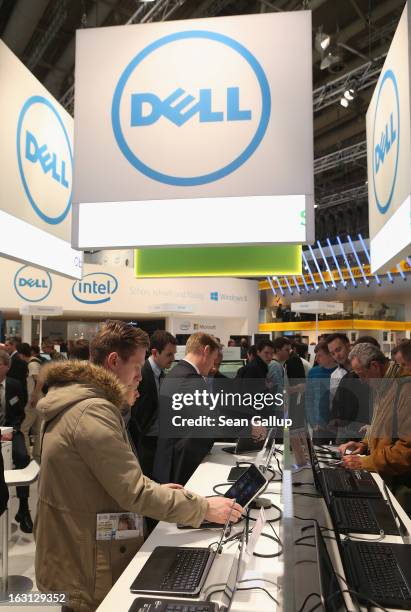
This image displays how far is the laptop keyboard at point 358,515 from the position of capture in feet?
6.27

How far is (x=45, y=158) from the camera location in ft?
7.52

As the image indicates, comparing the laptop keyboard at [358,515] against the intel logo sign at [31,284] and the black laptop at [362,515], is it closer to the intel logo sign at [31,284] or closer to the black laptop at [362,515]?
the black laptop at [362,515]

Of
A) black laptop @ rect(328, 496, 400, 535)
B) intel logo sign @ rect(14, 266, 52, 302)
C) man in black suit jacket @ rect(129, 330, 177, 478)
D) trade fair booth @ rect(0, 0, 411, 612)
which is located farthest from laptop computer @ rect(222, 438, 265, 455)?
intel logo sign @ rect(14, 266, 52, 302)

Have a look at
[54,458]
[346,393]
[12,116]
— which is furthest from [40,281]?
[54,458]

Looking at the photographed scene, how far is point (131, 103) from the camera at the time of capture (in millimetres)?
2006

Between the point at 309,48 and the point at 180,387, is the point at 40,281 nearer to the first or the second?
the point at 180,387

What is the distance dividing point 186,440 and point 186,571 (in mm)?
1350

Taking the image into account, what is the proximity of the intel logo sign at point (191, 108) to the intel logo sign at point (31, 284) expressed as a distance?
884 cm

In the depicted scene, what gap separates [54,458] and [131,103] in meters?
1.40

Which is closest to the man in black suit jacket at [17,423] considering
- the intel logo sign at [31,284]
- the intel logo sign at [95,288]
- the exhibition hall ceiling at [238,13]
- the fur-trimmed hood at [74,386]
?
the fur-trimmed hood at [74,386]

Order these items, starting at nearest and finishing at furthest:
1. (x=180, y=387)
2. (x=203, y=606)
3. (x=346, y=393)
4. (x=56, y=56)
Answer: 1. (x=203, y=606)
2. (x=180, y=387)
3. (x=346, y=393)
4. (x=56, y=56)

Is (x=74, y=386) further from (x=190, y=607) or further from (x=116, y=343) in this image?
(x=190, y=607)

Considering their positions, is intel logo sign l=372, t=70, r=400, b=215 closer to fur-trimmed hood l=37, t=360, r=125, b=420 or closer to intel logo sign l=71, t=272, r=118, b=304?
fur-trimmed hood l=37, t=360, r=125, b=420

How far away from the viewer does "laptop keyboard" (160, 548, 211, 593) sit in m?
1.39
